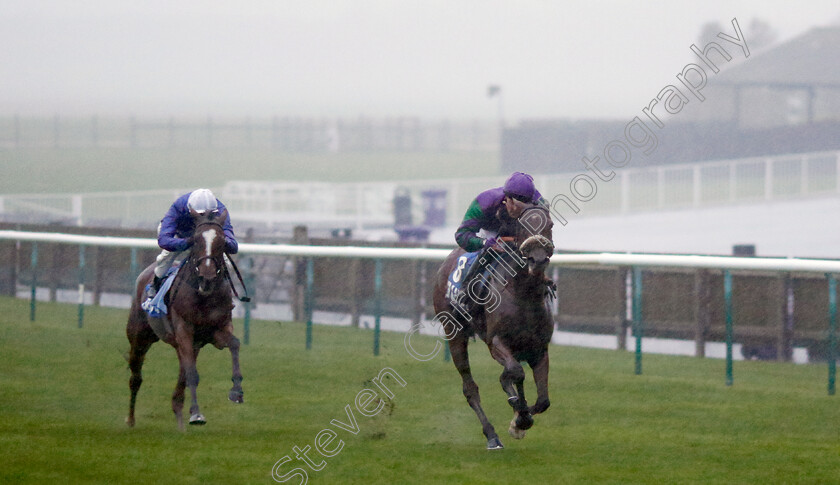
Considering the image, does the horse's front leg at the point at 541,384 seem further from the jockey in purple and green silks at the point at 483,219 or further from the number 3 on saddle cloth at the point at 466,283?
the jockey in purple and green silks at the point at 483,219

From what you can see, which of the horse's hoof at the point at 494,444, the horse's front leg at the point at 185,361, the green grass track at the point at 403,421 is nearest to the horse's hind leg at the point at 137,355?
the green grass track at the point at 403,421

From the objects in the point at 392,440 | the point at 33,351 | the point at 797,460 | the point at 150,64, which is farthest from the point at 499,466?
the point at 150,64

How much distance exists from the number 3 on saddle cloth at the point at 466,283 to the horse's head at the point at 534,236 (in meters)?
0.44

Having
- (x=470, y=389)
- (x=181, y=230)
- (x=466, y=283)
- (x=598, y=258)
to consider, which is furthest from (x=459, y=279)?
(x=598, y=258)

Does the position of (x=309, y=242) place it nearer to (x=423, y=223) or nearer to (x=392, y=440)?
(x=392, y=440)

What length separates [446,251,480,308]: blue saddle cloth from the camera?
609cm

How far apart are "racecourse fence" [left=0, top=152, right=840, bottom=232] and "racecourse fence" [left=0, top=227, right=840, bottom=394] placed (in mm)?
8475

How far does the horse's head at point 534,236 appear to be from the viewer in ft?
16.8

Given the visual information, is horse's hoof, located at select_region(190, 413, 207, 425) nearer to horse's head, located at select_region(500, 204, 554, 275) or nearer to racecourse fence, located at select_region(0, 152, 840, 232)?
horse's head, located at select_region(500, 204, 554, 275)

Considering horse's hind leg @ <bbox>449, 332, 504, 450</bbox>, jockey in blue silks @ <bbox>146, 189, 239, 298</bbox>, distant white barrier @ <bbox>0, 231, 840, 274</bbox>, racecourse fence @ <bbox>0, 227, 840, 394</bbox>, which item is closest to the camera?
horse's hind leg @ <bbox>449, 332, 504, 450</bbox>

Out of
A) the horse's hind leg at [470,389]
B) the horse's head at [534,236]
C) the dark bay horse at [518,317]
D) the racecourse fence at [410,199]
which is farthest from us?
the racecourse fence at [410,199]

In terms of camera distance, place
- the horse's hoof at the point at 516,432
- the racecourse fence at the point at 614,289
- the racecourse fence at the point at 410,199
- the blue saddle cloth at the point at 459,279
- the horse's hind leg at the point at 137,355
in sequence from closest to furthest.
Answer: the horse's hoof at the point at 516,432, the blue saddle cloth at the point at 459,279, the horse's hind leg at the point at 137,355, the racecourse fence at the point at 614,289, the racecourse fence at the point at 410,199

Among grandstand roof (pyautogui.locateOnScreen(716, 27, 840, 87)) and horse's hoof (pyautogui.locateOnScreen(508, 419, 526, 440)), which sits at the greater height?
grandstand roof (pyautogui.locateOnScreen(716, 27, 840, 87))

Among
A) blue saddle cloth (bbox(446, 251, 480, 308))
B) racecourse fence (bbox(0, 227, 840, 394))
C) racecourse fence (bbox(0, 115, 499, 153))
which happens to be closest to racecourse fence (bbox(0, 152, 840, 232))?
racecourse fence (bbox(0, 227, 840, 394))
